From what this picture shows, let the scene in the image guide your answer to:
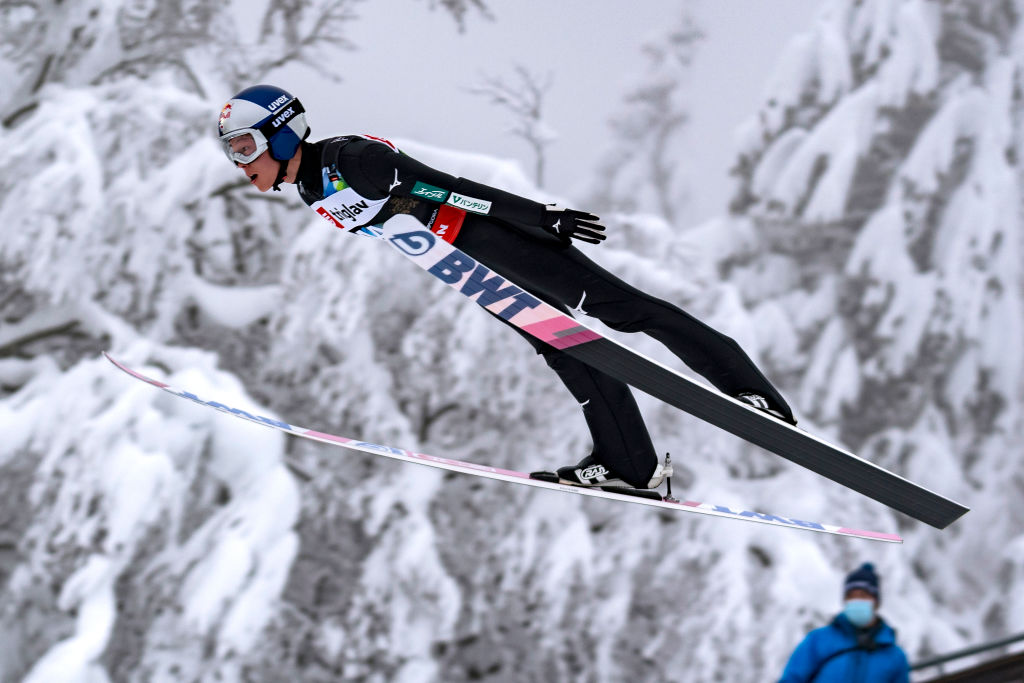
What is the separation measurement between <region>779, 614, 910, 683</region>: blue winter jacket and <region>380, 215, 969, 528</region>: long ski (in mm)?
491

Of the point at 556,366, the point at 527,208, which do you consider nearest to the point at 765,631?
the point at 556,366

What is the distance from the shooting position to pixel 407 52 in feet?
30.8

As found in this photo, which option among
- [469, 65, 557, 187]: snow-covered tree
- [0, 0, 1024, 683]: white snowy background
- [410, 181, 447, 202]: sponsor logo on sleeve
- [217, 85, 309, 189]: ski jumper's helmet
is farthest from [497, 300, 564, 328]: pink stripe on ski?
[469, 65, 557, 187]: snow-covered tree

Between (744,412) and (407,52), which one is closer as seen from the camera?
(744,412)

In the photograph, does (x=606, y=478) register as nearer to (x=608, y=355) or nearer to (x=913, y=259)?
(x=608, y=355)

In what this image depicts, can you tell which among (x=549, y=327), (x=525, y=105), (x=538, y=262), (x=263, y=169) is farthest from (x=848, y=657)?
(x=525, y=105)

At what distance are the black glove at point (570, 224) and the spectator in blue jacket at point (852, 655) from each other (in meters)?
1.36

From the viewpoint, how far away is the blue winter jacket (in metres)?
2.68

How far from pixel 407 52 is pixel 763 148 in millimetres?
4082

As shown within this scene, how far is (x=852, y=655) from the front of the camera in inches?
106

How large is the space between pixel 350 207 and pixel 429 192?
0.25 m

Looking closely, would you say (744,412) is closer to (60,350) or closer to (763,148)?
(60,350)

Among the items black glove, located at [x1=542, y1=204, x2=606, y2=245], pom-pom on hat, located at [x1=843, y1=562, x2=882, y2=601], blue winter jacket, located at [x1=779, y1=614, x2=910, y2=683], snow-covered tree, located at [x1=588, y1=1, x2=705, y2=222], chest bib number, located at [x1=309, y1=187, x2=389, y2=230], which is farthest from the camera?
snow-covered tree, located at [x1=588, y1=1, x2=705, y2=222]

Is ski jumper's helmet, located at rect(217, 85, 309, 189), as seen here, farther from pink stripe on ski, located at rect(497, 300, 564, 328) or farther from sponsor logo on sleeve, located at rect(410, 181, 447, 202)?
pink stripe on ski, located at rect(497, 300, 564, 328)
